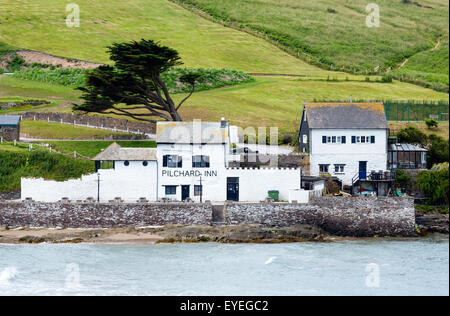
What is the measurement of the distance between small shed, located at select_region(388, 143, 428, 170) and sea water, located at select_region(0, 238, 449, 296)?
12200mm

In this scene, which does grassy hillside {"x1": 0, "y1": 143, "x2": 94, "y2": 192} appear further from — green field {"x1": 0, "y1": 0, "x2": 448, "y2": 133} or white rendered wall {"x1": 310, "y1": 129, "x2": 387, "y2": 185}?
green field {"x1": 0, "y1": 0, "x2": 448, "y2": 133}

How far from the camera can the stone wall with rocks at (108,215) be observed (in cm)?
Result: 4838

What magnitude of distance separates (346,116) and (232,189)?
36.9ft

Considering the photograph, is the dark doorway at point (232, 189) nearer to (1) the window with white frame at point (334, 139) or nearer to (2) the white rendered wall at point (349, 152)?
(2) the white rendered wall at point (349, 152)

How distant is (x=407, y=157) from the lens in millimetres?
57656

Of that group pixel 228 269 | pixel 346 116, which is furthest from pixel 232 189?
pixel 228 269

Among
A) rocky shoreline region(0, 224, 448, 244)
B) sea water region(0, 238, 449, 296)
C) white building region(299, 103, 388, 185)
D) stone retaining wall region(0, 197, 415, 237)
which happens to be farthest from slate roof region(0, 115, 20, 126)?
white building region(299, 103, 388, 185)

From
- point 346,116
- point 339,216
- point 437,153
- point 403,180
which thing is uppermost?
point 346,116

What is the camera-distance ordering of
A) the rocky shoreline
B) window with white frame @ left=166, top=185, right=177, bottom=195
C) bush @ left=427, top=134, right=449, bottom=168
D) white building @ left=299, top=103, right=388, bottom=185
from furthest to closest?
bush @ left=427, top=134, right=449, bottom=168
white building @ left=299, top=103, right=388, bottom=185
window with white frame @ left=166, top=185, right=177, bottom=195
the rocky shoreline

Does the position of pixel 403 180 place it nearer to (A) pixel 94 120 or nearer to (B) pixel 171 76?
(A) pixel 94 120

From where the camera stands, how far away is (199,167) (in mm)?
51719

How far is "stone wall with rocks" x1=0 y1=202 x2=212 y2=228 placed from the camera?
1905 inches

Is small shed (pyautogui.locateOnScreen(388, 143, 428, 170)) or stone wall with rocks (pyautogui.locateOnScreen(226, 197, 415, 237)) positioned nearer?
stone wall with rocks (pyautogui.locateOnScreen(226, 197, 415, 237))
